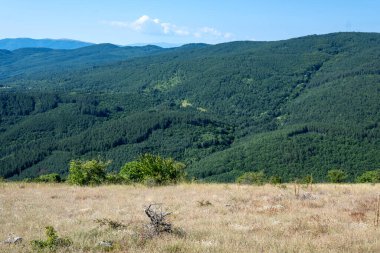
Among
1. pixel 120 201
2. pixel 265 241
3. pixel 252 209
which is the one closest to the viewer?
pixel 265 241

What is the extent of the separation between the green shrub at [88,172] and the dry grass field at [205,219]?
7.61 metres

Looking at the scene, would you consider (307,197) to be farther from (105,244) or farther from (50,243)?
(50,243)

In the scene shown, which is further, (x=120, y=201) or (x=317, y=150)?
(x=317, y=150)

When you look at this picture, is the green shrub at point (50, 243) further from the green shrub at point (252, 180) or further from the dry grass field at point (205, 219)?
the green shrub at point (252, 180)

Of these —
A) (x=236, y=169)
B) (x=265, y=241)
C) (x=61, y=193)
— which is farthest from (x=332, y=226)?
(x=236, y=169)

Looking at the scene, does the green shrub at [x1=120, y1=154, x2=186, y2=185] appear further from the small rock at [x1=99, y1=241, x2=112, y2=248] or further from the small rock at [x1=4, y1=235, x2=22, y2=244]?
the small rock at [x1=99, y1=241, x2=112, y2=248]

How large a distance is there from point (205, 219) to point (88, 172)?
19.0m

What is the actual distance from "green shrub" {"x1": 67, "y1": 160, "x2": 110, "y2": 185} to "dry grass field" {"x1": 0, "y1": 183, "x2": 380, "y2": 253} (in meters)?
7.61

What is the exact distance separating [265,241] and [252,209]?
554 centimetres

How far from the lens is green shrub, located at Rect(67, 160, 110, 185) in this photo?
29.5 m

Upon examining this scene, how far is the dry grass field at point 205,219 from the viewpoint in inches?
377

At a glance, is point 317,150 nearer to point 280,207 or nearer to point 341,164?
point 341,164

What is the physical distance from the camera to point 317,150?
606 feet

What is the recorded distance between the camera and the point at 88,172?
3045 centimetres
